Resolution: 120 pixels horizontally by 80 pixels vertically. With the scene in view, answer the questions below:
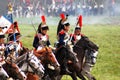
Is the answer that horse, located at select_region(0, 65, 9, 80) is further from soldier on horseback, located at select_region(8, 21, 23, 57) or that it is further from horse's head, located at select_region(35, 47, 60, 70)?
horse's head, located at select_region(35, 47, 60, 70)

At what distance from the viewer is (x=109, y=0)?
62156mm

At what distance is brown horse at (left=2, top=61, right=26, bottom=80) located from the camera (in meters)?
15.2

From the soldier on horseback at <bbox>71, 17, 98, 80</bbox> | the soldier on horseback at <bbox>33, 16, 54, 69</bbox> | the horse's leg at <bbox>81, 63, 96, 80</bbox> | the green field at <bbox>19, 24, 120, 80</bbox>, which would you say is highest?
the soldier on horseback at <bbox>33, 16, 54, 69</bbox>

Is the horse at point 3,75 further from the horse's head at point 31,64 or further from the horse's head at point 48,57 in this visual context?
the horse's head at point 48,57

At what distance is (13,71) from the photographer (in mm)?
15203

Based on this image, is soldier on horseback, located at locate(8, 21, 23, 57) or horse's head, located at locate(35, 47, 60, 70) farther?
soldier on horseback, located at locate(8, 21, 23, 57)

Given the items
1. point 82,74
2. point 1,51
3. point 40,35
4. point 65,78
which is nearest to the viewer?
point 1,51

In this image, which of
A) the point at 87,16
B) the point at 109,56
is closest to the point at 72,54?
the point at 109,56

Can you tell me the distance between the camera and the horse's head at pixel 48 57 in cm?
1688

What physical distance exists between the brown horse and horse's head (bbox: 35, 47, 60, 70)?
194 cm

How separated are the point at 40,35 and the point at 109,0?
45129 millimetres

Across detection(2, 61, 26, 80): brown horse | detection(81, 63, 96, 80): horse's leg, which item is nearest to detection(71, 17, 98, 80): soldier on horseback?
detection(81, 63, 96, 80): horse's leg

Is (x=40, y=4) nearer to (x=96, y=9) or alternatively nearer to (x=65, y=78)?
(x=96, y=9)

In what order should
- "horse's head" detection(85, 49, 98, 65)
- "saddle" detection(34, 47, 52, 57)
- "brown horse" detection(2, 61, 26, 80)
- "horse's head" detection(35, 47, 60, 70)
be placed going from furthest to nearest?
"horse's head" detection(85, 49, 98, 65), "saddle" detection(34, 47, 52, 57), "horse's head" detection(35, 47, 60, 70), "brown horse" detection(2, 61, 26, 80)
